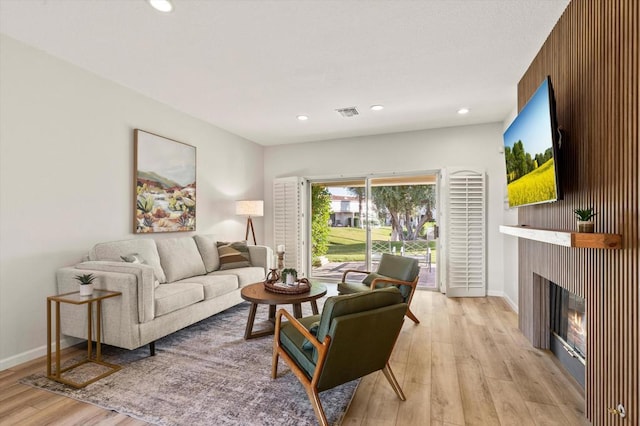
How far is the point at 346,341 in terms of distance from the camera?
1.81m

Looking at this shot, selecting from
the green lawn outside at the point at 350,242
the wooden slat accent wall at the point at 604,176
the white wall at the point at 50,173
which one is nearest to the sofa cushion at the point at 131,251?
the white wall at the point at 50,173

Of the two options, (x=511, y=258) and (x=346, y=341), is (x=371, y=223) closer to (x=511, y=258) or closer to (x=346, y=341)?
(x=511, y=258)

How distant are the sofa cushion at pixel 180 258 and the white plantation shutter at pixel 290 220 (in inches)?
82.7

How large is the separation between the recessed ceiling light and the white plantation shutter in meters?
3.92

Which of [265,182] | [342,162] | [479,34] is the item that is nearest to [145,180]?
[265,182]

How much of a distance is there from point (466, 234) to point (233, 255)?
11.5 feet

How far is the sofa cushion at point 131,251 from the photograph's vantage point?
317 centimetres

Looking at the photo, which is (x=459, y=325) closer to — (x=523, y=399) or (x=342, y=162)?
(x=523, y=399)

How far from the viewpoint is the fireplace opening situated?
2340 mm

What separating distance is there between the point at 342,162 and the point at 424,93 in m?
2.31

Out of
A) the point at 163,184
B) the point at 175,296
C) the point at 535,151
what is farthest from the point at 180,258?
the point at 535,151

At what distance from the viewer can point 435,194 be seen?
18.0 feet

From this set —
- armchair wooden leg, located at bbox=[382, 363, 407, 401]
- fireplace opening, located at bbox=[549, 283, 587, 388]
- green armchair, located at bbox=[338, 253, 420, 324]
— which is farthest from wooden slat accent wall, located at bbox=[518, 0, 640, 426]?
green armchair, located at bbox=[338, 253, 420, 324]

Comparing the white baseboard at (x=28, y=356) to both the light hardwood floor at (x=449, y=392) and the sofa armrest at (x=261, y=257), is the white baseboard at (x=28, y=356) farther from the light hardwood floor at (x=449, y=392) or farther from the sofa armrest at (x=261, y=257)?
the sofa armrest at (x=261, y=257)
